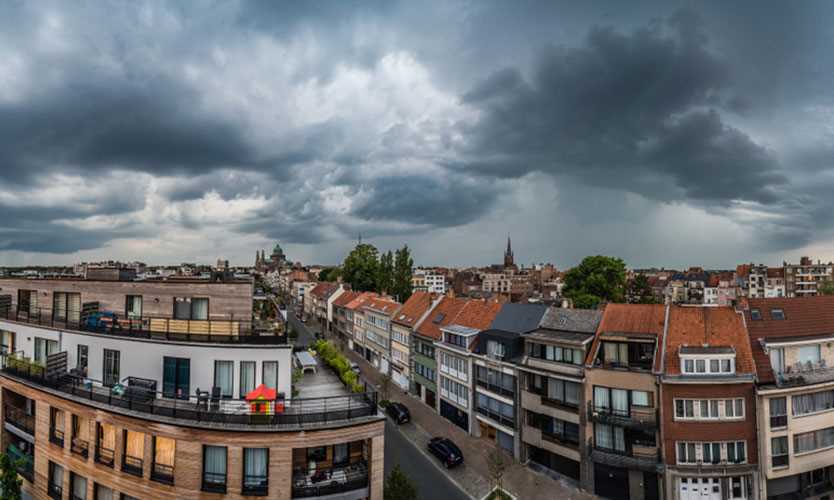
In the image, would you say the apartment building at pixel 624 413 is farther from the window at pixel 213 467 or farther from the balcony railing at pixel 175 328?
the window at pixel 213 467

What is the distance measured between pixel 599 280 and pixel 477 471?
146 feet

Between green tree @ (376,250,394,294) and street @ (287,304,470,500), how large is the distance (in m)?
50.1

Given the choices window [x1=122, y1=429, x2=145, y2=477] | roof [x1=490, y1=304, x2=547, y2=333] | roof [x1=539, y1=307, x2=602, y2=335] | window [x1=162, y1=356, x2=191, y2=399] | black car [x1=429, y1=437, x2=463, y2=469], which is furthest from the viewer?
roof [x1=490, y1=304, x2=547, y2=333]

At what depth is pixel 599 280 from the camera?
70.3m

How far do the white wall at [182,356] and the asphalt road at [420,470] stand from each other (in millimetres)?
17320

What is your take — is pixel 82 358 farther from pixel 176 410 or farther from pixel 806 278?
pixel 806 278

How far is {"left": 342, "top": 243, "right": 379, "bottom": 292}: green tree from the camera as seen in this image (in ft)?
346

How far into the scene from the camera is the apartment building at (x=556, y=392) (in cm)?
3266

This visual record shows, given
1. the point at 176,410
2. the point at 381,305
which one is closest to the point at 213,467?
the point at 176,410

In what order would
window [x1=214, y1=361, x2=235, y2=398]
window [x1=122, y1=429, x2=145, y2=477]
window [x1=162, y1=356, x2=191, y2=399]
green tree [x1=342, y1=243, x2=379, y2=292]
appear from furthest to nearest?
1. green tree [x1=342, y1=243, x2=379, y2=292]
2. window [x1=162, y1=356, x2=191, y2=399]
3. window [x1=214, y1=361, x2=235, y2=398]
4. window [x1=122, y1=429, x2=145, y2=477]

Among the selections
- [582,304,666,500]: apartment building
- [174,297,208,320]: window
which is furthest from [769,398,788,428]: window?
[174,297,208,320]: window

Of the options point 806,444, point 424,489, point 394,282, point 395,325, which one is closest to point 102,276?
point 424,489

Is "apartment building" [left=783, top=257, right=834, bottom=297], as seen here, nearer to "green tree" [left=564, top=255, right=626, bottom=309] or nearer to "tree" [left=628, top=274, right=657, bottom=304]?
"tree" [left=628, top=274, right=657, bottom=304]

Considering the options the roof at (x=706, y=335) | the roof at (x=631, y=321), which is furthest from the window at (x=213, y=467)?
the roof at (x=706, y=335)
